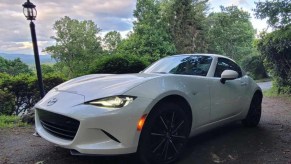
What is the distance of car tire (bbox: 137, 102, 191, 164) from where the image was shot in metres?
2.91

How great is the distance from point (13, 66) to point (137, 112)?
115 ft

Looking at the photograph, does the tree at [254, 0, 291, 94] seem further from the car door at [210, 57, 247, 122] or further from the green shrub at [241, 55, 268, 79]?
the green shrub at [241, 55, 268, 79]

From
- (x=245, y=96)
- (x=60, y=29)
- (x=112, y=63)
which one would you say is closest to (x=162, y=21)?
(x=60, y=29)

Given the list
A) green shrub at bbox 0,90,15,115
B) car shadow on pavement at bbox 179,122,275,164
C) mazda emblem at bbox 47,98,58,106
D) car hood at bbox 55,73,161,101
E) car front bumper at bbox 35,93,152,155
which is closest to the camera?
car front bumper at bbox 35,93,152,155

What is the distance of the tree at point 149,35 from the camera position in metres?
24.5

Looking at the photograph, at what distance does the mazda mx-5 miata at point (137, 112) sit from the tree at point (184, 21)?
23306mm

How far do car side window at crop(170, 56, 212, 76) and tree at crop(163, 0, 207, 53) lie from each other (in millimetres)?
22663

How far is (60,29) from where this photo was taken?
37625mm

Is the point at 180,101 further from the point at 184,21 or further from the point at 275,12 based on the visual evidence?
the point at 184,21

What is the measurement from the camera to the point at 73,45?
36.8 metres

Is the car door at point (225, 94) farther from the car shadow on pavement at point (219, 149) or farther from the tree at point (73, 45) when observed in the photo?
the tree at point (73, 45)

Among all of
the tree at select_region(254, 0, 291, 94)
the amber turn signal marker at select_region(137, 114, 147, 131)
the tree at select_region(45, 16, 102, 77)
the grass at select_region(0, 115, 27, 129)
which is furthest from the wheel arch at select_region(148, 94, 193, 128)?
the tree at select_region(45, 16, 102, 77)

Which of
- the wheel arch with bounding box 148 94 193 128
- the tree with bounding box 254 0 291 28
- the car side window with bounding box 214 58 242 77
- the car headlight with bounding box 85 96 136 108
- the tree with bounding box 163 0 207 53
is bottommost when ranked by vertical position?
the wheel arch with bounding box 148 94 193 128

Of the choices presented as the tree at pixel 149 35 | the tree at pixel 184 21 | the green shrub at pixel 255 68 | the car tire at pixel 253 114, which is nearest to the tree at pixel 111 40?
the tree at pixel 149 35
